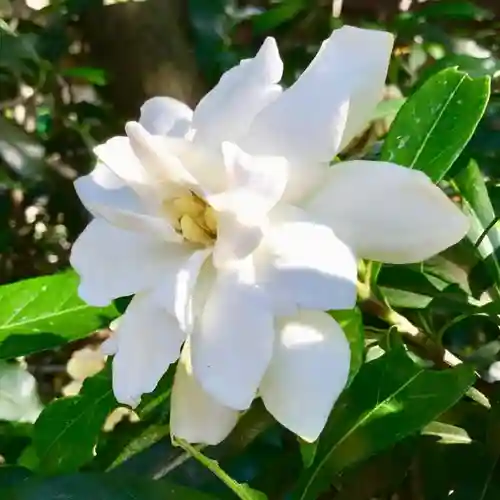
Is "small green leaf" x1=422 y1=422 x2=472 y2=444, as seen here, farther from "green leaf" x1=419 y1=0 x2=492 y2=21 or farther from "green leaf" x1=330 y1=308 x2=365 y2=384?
"green leaf" x1=419 y1=0 x2=492 y2=21

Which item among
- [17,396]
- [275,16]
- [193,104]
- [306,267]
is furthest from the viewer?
[275,16]

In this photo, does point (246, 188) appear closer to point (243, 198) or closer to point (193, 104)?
point (243, 198)

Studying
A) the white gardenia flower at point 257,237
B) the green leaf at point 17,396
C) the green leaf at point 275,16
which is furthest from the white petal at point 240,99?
the green leaf at point 275,16

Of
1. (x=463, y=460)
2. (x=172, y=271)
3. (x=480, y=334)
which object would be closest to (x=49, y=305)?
(x=172, y=271)

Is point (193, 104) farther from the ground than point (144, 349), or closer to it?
closer to it

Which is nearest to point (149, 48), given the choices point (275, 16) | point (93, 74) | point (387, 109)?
point (93, 74)

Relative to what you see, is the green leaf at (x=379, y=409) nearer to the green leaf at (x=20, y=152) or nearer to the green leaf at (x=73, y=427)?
the green leaf at (x=73, y=427)
